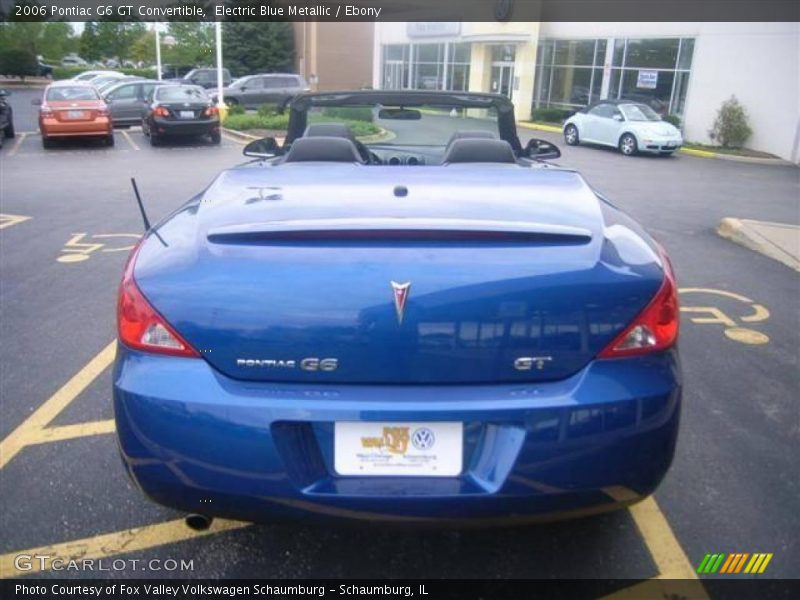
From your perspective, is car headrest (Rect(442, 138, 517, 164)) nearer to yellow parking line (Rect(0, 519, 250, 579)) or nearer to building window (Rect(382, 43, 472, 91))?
yellow parking line (Rect(0, 519, 250, 579))

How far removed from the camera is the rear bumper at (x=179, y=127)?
696 inches

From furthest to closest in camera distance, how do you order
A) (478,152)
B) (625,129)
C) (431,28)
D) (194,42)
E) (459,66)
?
(194,42), (431,28), (459,66), (625,129), (478,152)

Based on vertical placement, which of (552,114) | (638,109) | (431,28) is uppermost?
(431,28)

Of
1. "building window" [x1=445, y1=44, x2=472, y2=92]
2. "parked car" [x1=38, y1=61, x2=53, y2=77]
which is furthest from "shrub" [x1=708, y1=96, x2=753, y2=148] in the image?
"parked car" [x1=38, y1=61, x2=53, y2=77]

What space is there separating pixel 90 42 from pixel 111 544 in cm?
7159

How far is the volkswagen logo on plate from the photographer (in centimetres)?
200

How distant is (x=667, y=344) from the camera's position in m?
2.17

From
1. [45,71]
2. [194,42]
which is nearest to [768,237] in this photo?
[194,42]

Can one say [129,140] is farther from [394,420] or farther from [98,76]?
[394,420]

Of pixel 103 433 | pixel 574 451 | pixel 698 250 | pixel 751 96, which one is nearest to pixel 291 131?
pixel 103 433

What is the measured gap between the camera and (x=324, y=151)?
369 cm

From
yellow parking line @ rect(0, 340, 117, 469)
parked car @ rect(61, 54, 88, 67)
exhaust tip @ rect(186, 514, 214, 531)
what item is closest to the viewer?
exhaust tip @ rect(186, 514, 214, 531)

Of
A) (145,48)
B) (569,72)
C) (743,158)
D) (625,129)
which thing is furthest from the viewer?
(145,48)

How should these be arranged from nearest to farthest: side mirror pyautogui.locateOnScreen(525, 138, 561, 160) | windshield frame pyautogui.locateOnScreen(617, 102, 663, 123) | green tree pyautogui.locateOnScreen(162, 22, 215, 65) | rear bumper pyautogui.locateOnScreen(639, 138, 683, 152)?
side mirror pyautogui.locateOnScreen(525, 138, 561, 160) → rear bumper pyautogui.locateOnScreen(639, 138, 683, 152) → windshield frame pyautogui.locateOnScreen(617, 102, 663, 123) → green tree pyautogui.locateOnScreen(162, 22, 215, 65)
